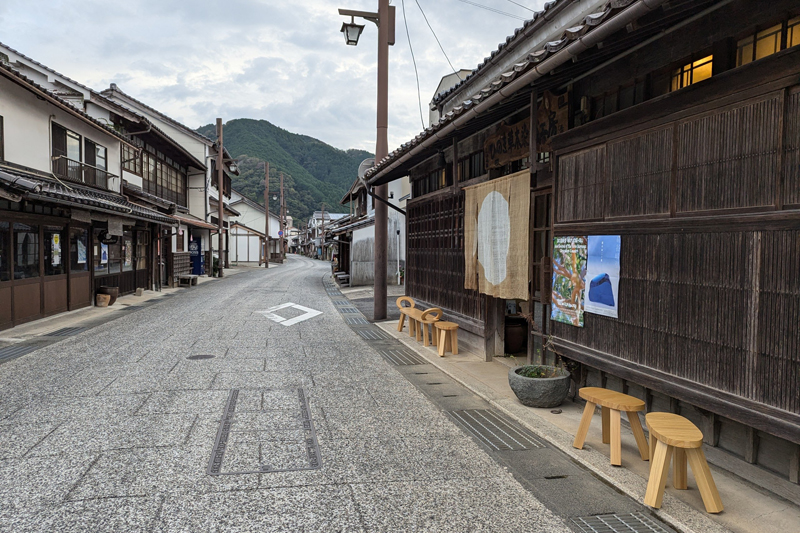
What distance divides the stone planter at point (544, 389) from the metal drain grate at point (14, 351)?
381 inches

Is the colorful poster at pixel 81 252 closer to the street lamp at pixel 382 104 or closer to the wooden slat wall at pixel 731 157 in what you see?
the street lamp at pixel 382 104

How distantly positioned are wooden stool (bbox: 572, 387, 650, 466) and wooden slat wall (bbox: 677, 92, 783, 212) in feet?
6.57

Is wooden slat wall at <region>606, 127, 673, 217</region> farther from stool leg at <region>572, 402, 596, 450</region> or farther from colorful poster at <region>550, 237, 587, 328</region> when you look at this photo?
stool leg at <region>572, 402, 596, 450</region>

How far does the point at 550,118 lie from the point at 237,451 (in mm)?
5961

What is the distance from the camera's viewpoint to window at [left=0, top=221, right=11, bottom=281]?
482 inches

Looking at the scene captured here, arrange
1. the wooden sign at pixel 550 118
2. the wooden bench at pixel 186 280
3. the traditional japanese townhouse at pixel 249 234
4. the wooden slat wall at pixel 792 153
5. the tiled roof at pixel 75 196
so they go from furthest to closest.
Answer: the traditional japanese townhouse at pixel 249 234
the wooden bench at pixel 186 280
the tiled roof at pixel 75 196
the wooden sign at pixel 550 118
the wooden slat wall at pixel 792 153

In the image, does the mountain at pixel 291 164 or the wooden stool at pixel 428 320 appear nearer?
the wooden stool at pixel 428 320

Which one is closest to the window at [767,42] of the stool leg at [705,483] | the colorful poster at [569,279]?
the colorful poster at [569,279]

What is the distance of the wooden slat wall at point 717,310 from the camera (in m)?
3.78

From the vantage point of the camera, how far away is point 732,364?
4.20 meters

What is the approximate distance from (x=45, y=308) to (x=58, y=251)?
189 cm

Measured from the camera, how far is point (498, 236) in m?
8.44

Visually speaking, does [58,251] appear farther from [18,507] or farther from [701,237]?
[701,237]

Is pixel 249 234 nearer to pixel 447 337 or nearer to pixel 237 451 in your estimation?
pixel 447 337
